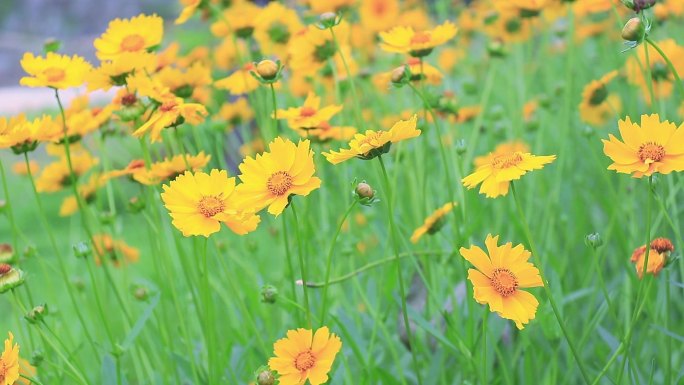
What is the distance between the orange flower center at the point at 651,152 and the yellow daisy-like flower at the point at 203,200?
0.28 metres

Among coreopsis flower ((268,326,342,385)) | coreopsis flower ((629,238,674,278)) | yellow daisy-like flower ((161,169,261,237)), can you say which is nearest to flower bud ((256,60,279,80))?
yellow daisy-like flower ((161,169,261,237))

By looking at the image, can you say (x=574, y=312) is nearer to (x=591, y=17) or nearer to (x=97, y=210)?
(x=97, y=210)

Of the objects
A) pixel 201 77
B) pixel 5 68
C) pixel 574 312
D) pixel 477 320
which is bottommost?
pixel 5 68

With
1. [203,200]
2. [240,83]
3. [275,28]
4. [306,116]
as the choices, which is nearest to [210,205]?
[203,200]

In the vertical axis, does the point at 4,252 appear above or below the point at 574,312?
above

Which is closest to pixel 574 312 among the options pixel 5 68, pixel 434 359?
pixel 434 359

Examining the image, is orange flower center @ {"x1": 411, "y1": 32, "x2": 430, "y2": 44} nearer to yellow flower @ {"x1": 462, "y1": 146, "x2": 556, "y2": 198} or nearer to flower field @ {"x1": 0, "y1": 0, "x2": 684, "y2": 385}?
flower field @ {"x1": 0, "y1": 0, "x2": 684, "y2": 385}

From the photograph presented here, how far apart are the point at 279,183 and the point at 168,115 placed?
18 cm

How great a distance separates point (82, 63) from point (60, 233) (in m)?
1.81

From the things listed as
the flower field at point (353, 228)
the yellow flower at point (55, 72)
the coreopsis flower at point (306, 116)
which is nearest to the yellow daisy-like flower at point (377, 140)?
the flower field at point (353, 228)

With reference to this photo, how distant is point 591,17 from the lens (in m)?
2.50

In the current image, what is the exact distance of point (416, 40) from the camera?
91 cm

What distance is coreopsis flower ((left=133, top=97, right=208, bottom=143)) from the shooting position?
74cm

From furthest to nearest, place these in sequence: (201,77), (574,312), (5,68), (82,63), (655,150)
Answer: (5,68) → (574,312) → (201,77) → (82,63) → (655,150)
